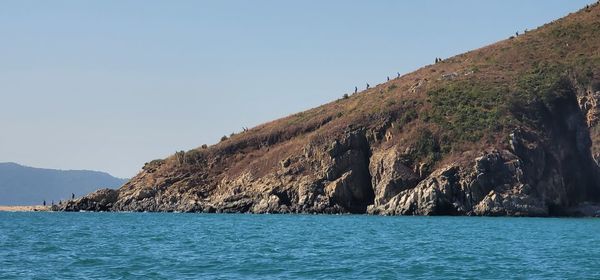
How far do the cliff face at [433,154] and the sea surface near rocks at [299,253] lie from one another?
123 feet

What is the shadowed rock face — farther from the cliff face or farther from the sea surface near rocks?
the sea surface near rocks

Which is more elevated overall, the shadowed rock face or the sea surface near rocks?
the shadowed rock face

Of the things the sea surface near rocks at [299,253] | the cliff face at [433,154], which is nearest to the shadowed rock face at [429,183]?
the cliff face at [433,154]

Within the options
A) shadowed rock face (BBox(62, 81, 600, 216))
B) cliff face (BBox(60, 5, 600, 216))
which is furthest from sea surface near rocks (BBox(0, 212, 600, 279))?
cliff face (BBox(60, 5, 600, 216))

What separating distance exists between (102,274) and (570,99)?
102222 mm

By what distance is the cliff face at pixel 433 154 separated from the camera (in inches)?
4430

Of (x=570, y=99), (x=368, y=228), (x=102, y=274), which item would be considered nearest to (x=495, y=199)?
(x=570, y=99)

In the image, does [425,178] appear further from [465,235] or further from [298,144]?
[465,235]

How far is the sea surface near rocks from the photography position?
40.6 metres

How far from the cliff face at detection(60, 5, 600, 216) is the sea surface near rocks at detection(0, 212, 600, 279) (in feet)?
123

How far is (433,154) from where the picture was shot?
397ft

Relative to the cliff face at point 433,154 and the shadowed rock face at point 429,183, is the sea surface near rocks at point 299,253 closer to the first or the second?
the shadowed rock face at point 429,183

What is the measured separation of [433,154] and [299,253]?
73533 mm

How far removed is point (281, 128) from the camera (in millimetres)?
148250
